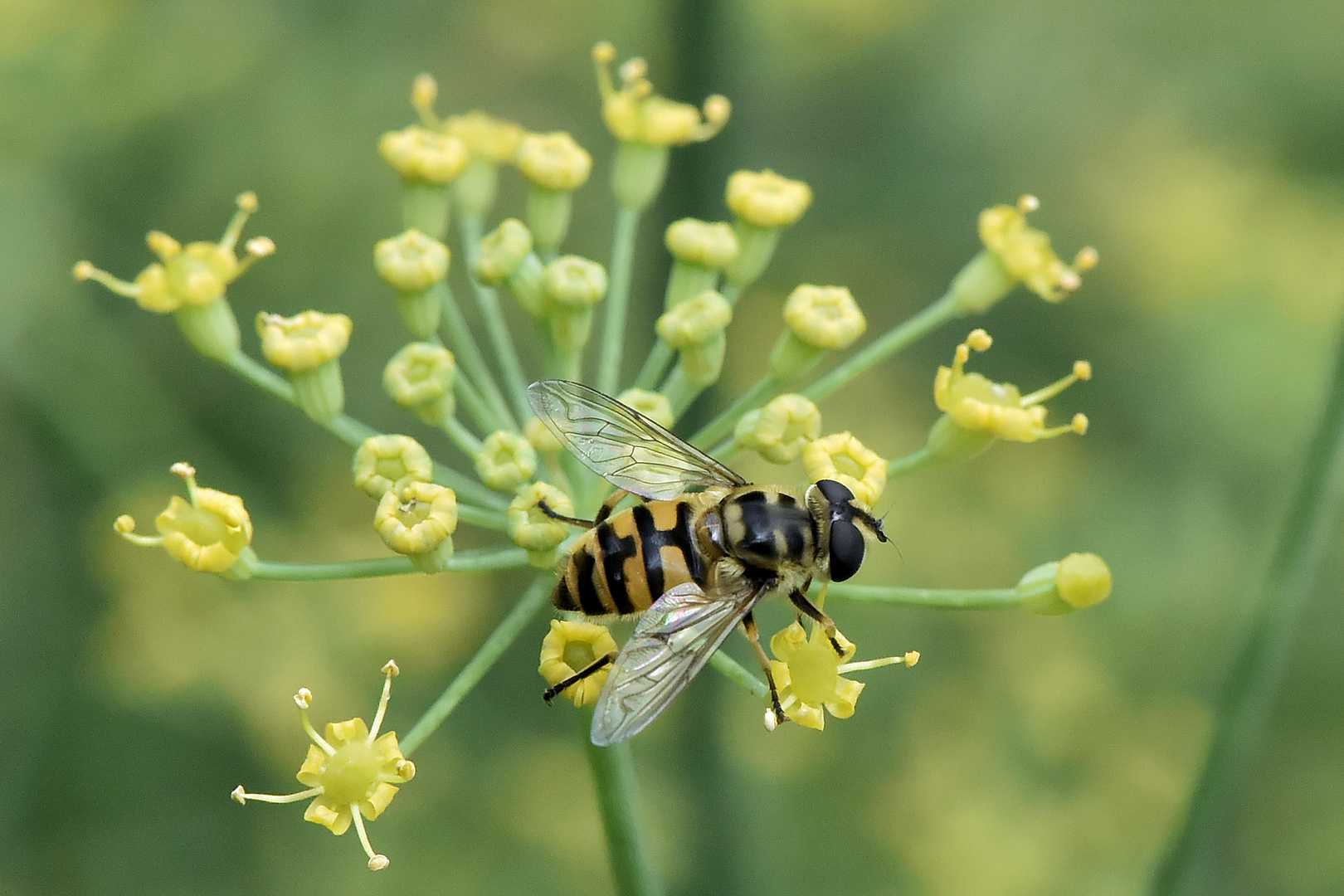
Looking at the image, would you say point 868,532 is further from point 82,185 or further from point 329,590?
point 82,185

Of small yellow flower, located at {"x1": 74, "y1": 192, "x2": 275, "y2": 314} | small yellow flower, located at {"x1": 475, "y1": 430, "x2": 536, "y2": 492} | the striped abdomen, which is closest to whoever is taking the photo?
the striped abdomen

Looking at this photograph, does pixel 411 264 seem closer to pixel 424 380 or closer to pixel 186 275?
pixel 424 380

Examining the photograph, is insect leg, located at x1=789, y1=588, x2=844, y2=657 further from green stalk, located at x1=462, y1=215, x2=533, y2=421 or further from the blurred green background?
the blurred green background

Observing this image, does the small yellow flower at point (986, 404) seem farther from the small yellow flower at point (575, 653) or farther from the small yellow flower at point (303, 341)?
the small yellow flower at point (303, 341)

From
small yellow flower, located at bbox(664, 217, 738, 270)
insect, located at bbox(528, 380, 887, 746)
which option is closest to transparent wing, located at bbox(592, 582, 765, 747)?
insect, located at bbox(528, 380, 887, 746)

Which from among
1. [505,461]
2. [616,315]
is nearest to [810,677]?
[505,461]

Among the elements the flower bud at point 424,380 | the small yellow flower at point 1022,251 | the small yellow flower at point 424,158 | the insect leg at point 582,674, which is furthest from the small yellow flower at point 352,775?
the small yellow flower at point 1022,251
